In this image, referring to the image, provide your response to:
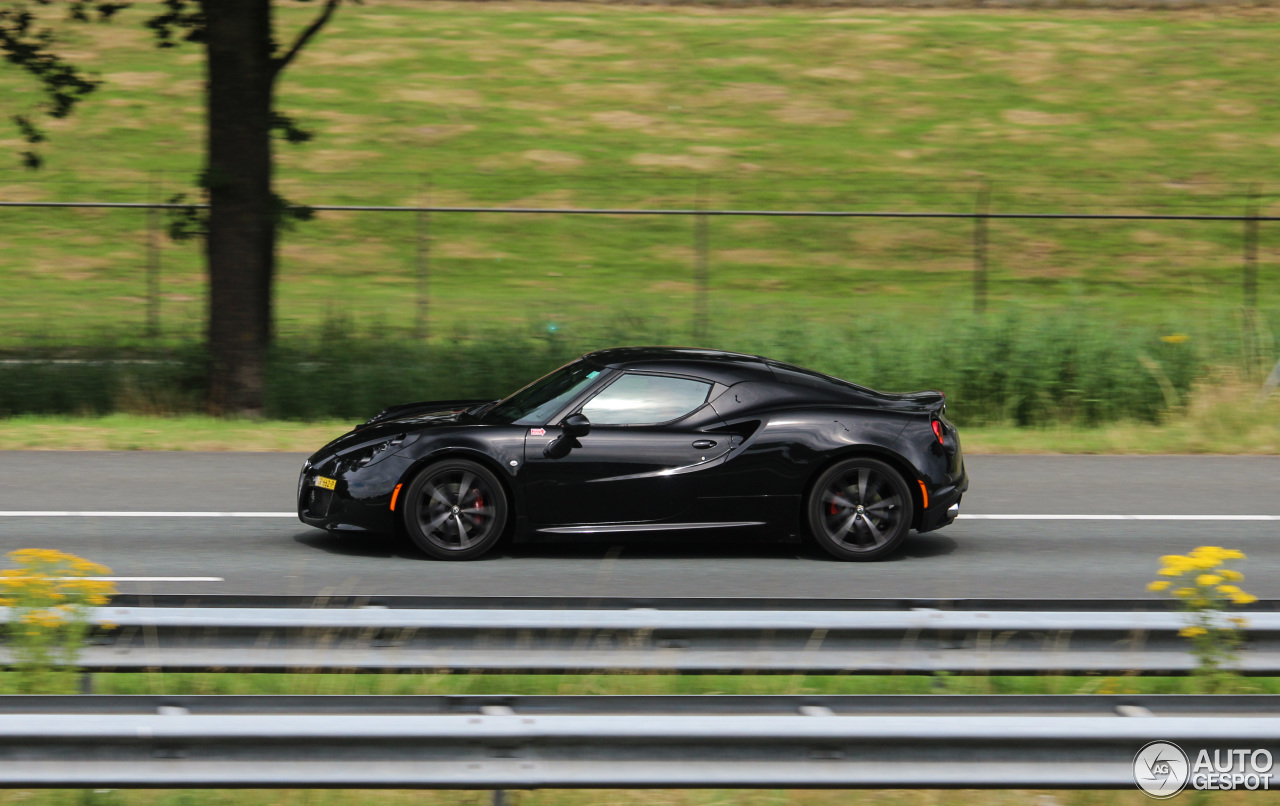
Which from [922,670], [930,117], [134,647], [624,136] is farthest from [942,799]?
[930,117]

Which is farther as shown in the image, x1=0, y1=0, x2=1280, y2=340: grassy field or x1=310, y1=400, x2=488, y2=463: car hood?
x1=0, y1=0, x2=1280, y2=340: grassy field

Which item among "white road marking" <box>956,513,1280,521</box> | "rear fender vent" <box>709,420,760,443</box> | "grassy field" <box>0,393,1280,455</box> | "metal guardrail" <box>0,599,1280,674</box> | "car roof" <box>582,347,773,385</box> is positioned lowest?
"grassy field" <box>0,393,1280,455</box>

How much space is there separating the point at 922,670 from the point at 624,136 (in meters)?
26.1

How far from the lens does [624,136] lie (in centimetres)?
2969

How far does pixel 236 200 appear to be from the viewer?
14.1 meters

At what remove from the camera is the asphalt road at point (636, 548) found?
7.28 meters

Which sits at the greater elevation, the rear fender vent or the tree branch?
the tree branch

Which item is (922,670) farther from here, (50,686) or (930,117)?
(930,117)

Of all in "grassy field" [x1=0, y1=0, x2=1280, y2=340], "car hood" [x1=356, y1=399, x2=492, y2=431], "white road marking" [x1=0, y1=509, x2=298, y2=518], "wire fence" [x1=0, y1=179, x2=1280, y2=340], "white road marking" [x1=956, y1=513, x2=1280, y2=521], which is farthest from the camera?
"grassy field" [x1=0, y1=0, x2=1280, y2=340]

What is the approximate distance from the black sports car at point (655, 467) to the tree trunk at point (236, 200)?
655 cm

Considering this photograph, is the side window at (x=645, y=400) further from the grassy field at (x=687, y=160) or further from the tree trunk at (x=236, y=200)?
the grassy field at (x=687, y=160)

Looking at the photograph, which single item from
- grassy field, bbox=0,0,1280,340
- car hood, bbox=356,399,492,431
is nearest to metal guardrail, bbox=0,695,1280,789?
car hood, bbox=356,399,492,431

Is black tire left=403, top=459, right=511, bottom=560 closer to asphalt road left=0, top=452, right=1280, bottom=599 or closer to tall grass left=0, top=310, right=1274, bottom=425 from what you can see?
asphalt road left=0, top=452, right=1280, bottom=599

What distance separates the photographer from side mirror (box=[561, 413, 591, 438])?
7809mm
